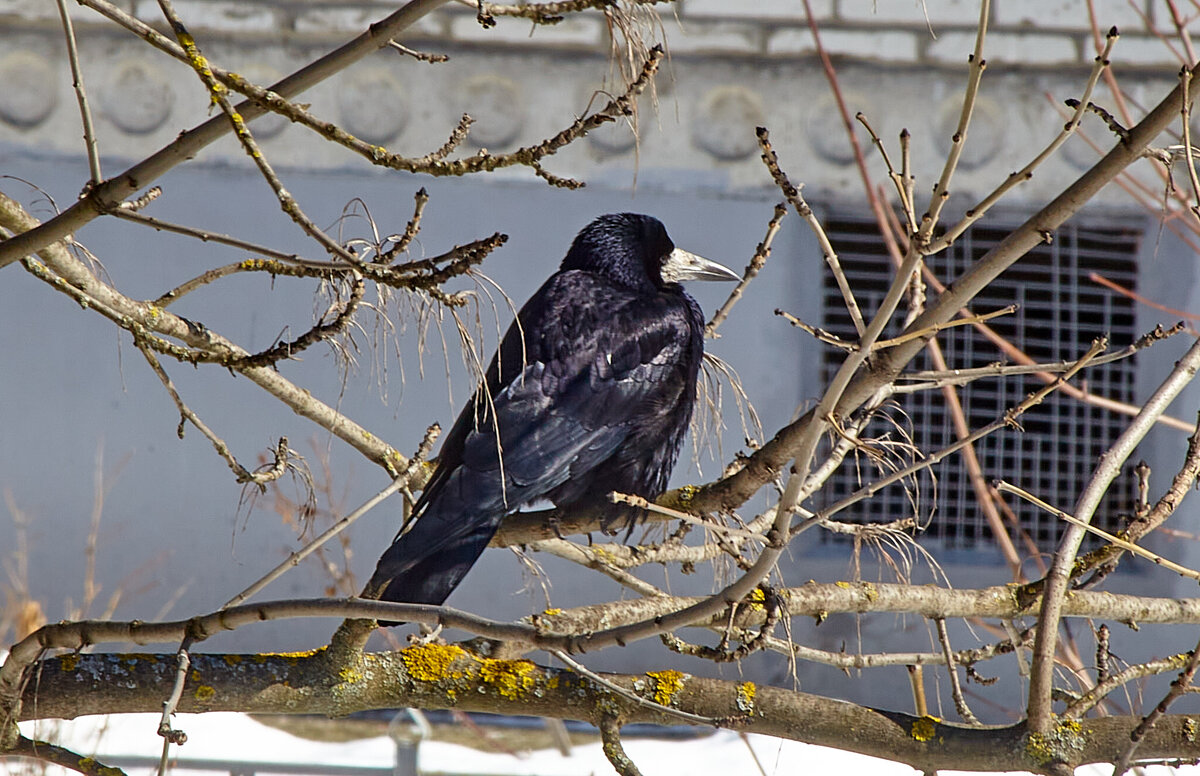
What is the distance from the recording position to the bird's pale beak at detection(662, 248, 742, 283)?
249 cm

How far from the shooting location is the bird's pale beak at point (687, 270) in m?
2.49

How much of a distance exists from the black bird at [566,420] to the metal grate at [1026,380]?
2249 millimetres

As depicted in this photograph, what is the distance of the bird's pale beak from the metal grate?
1.90 metres

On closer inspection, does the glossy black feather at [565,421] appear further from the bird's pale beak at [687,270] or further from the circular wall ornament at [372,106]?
the circular wall ornament at [372,106]

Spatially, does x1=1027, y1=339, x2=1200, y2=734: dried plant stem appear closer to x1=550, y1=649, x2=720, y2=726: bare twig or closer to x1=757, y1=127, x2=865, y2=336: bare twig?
x1=550, y1=649, x2=720, y2=726: bare twig

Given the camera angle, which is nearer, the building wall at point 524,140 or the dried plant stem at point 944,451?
the dried plant stem at point 944,451

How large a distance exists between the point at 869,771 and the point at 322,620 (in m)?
2.00

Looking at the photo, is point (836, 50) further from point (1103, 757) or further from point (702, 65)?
point (1103, 757)

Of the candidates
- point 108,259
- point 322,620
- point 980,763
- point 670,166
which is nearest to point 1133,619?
point 980,763

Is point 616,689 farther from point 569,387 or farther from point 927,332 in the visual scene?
point 569,387

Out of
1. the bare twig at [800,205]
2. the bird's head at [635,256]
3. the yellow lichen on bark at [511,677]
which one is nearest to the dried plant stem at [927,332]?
the bare twig at [800,205]

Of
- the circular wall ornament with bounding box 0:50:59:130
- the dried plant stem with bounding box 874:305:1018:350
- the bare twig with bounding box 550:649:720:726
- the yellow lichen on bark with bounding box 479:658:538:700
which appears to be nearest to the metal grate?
the circular wall ornament with bounding box 0:50:59:130

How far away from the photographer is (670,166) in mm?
4199

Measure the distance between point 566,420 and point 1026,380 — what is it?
9.53 ft
